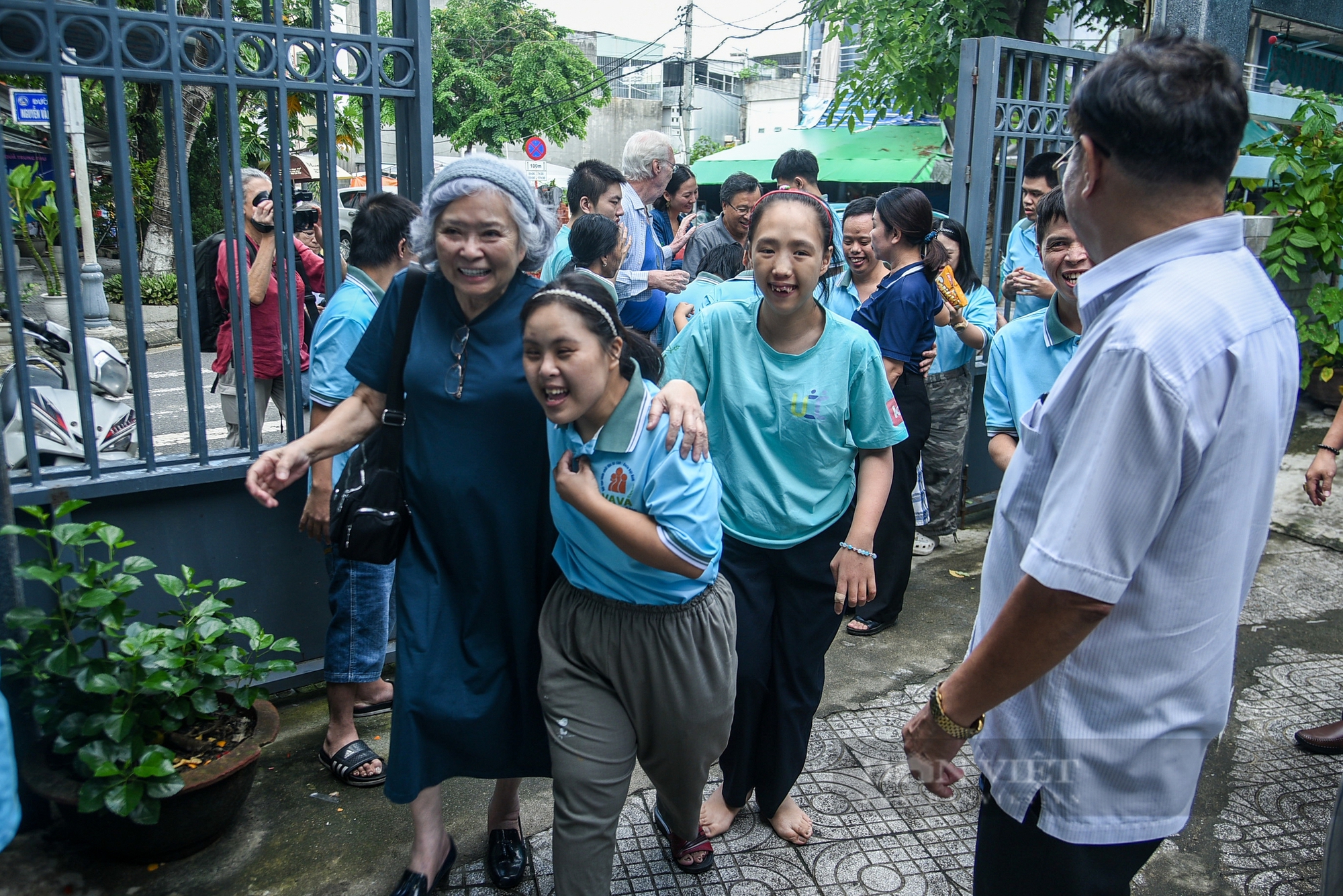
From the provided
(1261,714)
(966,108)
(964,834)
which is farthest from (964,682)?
(966,108)

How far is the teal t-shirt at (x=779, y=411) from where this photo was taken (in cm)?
270

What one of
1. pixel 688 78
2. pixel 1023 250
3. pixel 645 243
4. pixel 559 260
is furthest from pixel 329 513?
pixel 688 78

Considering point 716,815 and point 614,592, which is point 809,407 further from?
point 716,815

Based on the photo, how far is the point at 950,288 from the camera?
4586mm

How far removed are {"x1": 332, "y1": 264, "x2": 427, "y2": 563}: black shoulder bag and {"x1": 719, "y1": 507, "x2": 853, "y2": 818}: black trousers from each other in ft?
2.99

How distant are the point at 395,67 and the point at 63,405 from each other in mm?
1616

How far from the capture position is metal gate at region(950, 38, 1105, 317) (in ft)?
18.1

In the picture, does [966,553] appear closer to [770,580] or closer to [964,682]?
[770,580]

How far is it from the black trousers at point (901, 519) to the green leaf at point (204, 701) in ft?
9.07

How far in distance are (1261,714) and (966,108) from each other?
3.48 metres

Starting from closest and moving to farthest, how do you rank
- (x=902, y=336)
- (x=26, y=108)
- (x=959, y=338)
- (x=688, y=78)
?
(x=902, y=336), (x=959, y=338), (x=26, y=108), (x=688, y=78)

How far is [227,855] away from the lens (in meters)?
2.82

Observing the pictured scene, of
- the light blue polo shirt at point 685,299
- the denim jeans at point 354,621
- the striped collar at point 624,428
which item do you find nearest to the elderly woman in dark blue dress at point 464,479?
the striped collar at point 624,428

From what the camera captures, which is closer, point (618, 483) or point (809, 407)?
point (618, 483)
